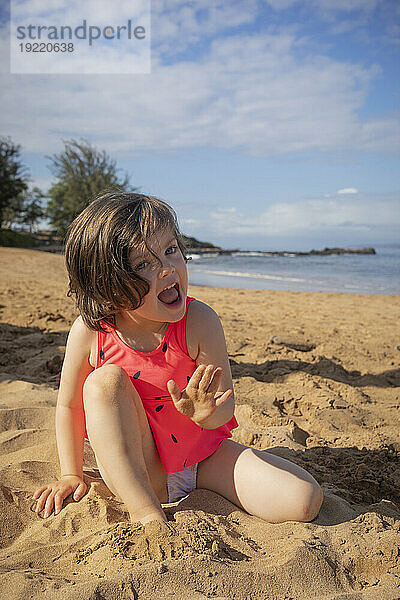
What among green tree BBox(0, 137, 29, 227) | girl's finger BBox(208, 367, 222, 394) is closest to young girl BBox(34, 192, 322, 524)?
girl's finger BBox(208, 367, 222, 394)

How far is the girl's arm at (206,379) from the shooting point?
1.69 metres

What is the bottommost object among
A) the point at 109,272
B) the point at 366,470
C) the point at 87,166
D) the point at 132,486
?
the point at 366,470

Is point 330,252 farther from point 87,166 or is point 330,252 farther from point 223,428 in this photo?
point 223,428

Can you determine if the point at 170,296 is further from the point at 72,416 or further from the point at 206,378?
the point at 72,416

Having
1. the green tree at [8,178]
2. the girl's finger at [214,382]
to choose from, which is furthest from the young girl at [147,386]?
the green tree at [8,178]

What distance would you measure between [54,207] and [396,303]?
88.6ft

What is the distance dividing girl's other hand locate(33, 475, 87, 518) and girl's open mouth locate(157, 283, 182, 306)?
0.84 metres

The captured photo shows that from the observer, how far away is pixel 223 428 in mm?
2170

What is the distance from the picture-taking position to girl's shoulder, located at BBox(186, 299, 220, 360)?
79.0 inches

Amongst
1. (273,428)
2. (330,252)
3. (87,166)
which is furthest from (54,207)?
(273,428)

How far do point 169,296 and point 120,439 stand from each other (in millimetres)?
541

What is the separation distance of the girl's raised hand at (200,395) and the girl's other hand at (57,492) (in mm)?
631

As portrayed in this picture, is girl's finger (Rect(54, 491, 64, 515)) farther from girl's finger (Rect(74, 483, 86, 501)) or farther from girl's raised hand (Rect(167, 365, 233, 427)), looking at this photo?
girl's raised hand (Rect(167, 365, 233, 427))

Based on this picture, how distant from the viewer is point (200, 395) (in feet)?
5.56
